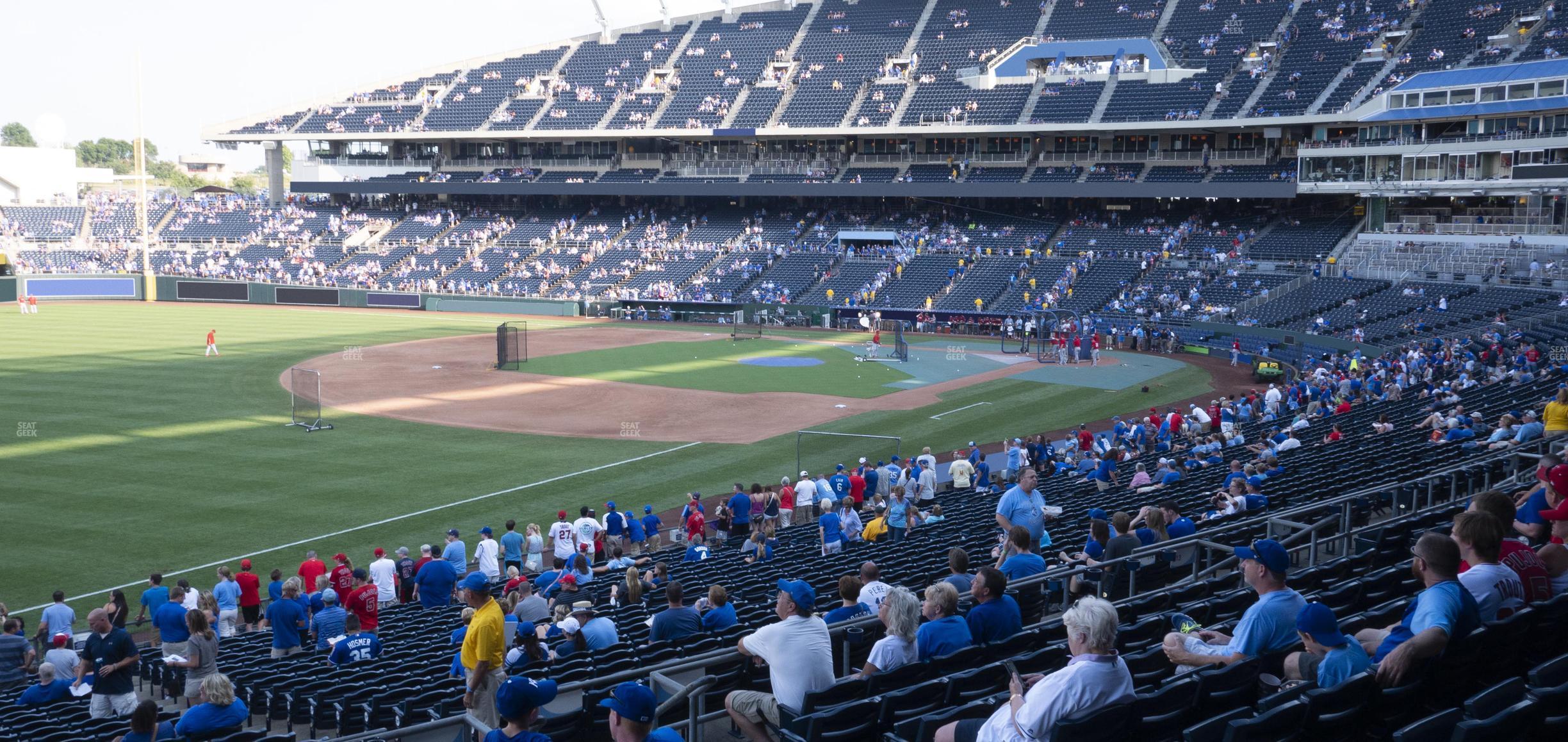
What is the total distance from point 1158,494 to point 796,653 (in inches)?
430

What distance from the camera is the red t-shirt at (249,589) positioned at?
16531 mm

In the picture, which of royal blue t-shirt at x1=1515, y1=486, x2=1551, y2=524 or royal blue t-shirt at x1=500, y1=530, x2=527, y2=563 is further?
royal blue t-shirt at x1=500, y1=530, x2=527, y2=563

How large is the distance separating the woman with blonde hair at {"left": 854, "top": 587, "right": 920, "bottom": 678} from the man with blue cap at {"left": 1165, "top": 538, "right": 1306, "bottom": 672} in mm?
1520

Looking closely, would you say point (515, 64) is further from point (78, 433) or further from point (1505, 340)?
point (1505, 340)

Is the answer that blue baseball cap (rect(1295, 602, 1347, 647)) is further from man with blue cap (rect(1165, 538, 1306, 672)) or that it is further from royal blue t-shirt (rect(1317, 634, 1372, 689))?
man with blue cap (rect(1165, 538, 1306, 672))

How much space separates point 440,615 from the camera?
14.9 metres

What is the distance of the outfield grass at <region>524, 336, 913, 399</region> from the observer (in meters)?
41.8

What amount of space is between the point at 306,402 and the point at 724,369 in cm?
1564

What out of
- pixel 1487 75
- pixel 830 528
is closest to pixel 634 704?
pixel 830 528

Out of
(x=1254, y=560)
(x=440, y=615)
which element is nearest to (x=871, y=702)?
(x=1254, y=560)

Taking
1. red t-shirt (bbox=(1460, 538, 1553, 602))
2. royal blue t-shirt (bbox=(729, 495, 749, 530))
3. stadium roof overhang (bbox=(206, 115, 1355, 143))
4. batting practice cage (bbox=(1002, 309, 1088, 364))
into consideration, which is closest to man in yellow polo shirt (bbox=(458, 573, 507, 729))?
red t-shirt (bbox=(1460, 538, 1553, 602))

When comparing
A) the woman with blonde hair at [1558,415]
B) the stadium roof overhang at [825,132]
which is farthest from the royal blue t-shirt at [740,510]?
the stadium roof overhang at [825,132]

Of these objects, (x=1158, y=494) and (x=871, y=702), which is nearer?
(x=871, y=702)

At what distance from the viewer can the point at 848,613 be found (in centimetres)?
875
